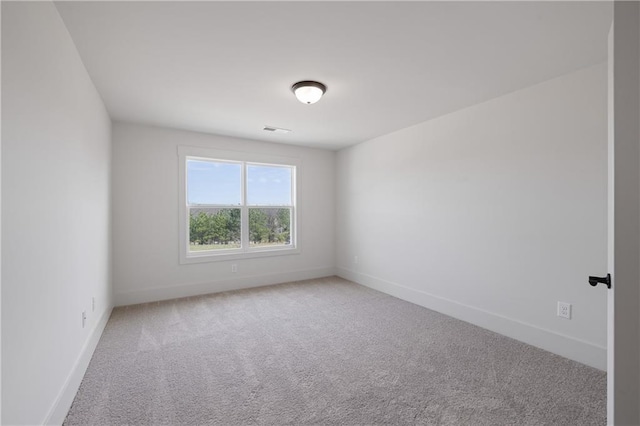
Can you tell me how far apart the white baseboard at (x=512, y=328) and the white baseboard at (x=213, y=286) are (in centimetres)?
142

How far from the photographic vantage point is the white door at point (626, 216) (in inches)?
41.4

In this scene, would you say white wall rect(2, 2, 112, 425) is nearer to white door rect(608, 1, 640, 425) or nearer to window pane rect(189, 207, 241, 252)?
window pane rect(189, 207, 241, 252)

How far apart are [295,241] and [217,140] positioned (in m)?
2.06

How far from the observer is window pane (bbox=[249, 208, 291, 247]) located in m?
4.80

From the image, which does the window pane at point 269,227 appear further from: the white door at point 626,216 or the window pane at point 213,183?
the white door at point 626,216

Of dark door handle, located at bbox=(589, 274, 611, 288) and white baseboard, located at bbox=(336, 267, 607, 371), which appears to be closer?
dark door handle, located at bbox=(589, 274, 611, 288)

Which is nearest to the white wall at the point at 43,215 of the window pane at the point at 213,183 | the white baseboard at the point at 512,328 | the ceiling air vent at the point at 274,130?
the window pane at the point at 213,183

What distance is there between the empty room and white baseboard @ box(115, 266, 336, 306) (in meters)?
0.03

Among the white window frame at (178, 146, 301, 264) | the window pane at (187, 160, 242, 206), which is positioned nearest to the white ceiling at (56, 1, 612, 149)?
the white window frame at (178, 146, 301, 264)

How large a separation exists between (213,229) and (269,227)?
0.91 m

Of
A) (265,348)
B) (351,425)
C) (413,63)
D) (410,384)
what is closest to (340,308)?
(265,348)

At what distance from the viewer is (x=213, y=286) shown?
434cm

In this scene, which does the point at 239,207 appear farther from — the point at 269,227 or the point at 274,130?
the point at 274,130

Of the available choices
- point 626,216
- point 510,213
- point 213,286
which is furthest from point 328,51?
point 213,286
